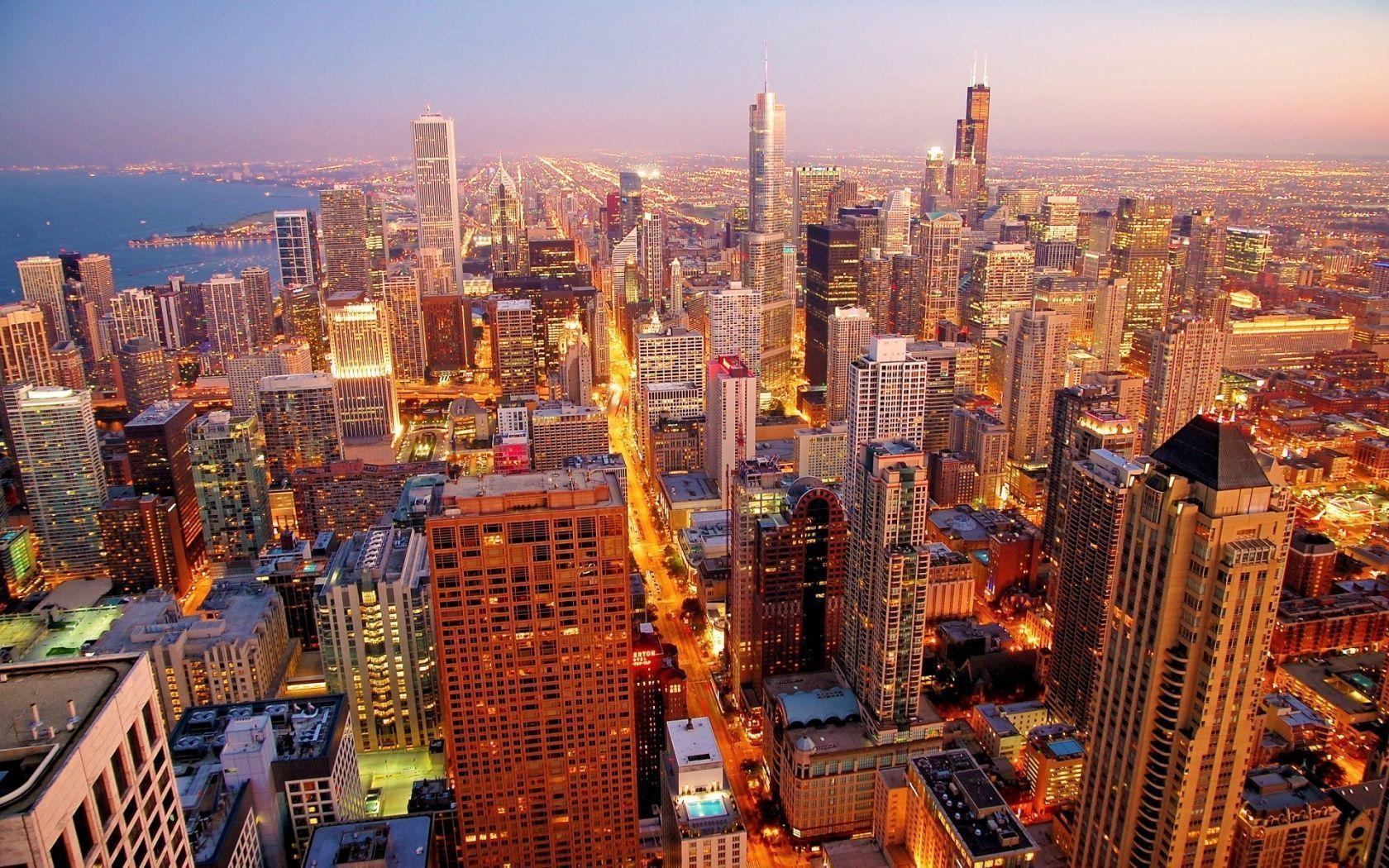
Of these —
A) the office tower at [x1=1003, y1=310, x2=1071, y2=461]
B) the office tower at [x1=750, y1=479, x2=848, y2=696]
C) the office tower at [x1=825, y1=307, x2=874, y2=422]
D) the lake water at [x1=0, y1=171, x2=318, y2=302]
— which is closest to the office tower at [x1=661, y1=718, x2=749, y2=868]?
the office tower at [x1=750, y1=479, x2=848, y2=696]

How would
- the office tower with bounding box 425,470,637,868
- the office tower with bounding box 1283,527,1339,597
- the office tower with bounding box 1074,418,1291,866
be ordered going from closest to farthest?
the office tower with bounding box 1074,418,1291,866 → the office tower with bounding box 425,470,637,868 → the office tower with bounding box 1283,527,1339,597

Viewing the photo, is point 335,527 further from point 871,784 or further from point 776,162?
point 776,162

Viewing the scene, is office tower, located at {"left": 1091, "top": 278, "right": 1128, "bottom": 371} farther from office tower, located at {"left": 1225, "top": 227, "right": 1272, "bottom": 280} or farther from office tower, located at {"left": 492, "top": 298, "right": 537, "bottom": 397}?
office tower, located at {"left": 492, "top": 298, "right": 537, "bottom": 397}

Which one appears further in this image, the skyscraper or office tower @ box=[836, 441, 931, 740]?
the skyscraper

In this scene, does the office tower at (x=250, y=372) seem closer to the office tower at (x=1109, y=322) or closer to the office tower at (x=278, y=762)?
the office tower at (x=278, y=762)

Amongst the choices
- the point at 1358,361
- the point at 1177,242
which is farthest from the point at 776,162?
the point at 1358,361

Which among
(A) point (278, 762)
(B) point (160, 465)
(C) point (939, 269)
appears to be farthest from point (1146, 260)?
(A) point (278, 762)

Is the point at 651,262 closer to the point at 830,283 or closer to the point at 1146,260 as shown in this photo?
the point at 830,283
